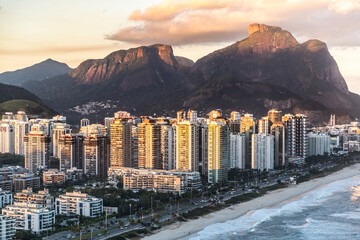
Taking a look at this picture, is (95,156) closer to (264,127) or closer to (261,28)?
(264,127)

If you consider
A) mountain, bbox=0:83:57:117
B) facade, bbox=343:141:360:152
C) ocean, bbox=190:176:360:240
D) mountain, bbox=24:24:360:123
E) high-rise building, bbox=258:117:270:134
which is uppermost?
mountain, bbox=24:24:360:123

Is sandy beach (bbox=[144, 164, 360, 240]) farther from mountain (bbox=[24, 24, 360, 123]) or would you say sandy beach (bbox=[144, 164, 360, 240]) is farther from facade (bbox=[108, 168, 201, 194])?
mountain (bbox=[24, 24, 360, 123])

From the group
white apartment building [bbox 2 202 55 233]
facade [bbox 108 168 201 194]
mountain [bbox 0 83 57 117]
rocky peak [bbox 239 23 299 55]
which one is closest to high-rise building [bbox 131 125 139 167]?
facade [bbox 108 168 201 194]

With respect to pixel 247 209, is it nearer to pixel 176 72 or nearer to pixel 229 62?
pixel 229 62

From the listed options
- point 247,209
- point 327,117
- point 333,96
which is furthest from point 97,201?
point 333,96

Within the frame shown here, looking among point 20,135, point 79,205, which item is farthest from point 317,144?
point 79,205

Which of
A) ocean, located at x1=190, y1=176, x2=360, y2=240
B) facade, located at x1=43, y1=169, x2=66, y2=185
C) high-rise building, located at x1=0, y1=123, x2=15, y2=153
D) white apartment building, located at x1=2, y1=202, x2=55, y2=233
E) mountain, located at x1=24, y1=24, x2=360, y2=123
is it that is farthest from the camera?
mountain, located at x1=24, y1=24, x2=360, y2=123

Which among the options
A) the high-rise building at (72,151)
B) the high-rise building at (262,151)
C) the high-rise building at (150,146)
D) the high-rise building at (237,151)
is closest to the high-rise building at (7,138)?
the high-rise building at (72,151)
